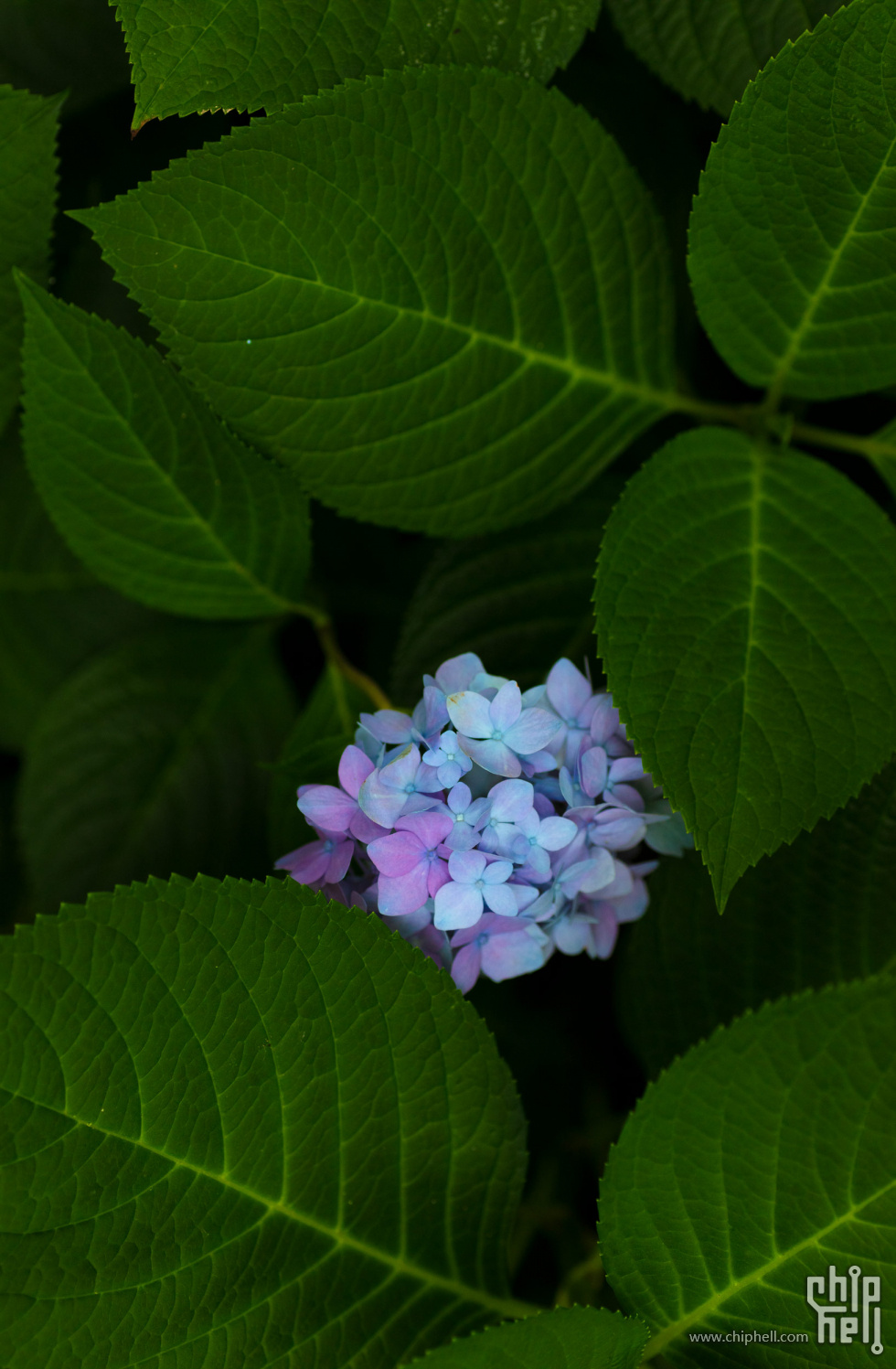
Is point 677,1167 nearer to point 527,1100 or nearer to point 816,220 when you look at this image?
point 527,1100

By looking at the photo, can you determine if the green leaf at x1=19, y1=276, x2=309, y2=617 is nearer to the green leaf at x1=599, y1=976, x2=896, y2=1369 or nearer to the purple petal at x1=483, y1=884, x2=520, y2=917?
the purple petal at x1=483, y1=884, x2=520, y2=917

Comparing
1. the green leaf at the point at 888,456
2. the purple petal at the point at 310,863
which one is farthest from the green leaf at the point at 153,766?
the green leaf at the point at 888,456

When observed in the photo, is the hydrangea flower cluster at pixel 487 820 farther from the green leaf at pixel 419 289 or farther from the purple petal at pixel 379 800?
the green leaf at pixel 419 289

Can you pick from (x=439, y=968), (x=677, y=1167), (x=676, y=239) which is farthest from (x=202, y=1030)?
(x=676, y=239)

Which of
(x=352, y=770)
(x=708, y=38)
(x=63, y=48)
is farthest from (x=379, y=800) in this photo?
(x=63, y=48)

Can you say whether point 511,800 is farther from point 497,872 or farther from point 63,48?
point 63,48
